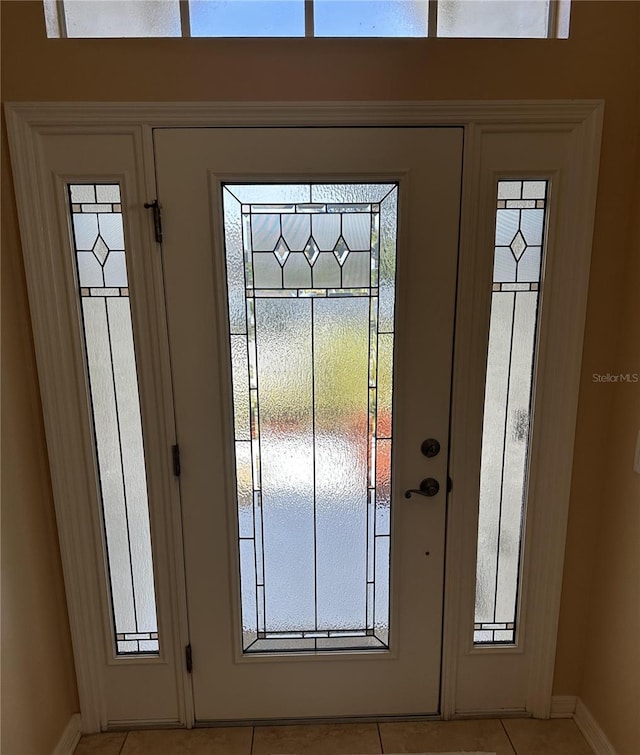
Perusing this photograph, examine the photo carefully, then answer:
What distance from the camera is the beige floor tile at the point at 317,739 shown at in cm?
179

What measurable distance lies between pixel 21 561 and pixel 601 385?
1947mm

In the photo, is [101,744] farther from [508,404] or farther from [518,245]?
[518,245]

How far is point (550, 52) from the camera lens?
149cm

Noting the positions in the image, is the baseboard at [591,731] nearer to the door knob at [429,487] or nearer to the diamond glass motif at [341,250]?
the door knob at [429,487]

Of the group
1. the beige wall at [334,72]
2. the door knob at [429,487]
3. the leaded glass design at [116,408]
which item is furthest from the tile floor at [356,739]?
the door knob at [429,487]

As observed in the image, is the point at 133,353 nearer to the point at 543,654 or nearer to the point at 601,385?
the point at 601,385

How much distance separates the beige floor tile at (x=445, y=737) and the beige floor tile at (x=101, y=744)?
946 millimetres

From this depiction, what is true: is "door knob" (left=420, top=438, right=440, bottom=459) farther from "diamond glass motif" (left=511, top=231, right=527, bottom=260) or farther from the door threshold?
the door threshold

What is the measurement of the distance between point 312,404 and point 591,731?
153cm

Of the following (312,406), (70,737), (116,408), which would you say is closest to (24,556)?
(116,408)

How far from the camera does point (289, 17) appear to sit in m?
1.50

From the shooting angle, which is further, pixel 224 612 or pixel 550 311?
pixel 224 612

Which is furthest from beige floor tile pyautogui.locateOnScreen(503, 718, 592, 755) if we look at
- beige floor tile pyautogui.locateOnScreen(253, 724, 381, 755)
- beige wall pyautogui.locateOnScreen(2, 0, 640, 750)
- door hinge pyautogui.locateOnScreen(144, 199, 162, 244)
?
door hinge pyautogui.locateOnScreen(144, 199, 162, 244)

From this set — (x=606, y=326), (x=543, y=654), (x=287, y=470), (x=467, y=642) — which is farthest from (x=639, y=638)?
(x=287, y=470)
